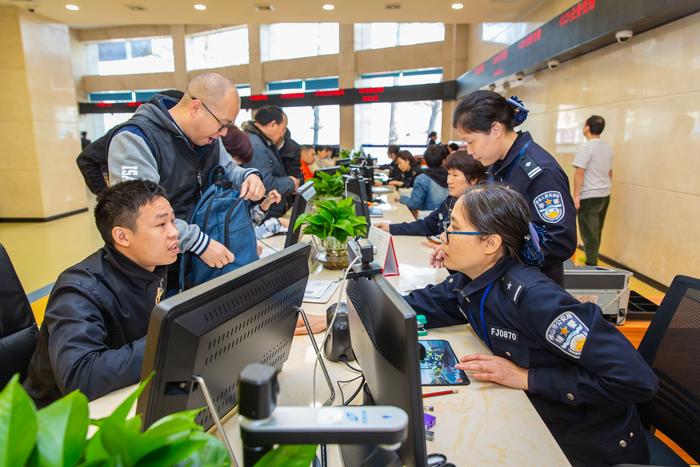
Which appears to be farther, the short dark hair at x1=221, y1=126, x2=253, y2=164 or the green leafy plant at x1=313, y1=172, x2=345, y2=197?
the green leafy plant at x1=313, y1=172, x2=345, y2=197

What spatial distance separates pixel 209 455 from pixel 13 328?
130cm

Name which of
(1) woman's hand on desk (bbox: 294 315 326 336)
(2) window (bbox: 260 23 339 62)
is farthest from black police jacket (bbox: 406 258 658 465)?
(2) window (bbox: 260 23 339 62)

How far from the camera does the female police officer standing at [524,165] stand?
182 centimetres

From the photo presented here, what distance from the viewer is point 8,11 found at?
6.97 meters

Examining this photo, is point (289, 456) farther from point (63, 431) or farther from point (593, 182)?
point (593, 182)

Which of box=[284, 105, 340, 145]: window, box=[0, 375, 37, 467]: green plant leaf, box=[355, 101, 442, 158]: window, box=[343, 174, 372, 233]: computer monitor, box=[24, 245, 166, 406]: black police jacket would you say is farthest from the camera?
box=[284, 105, 340, 145]: window

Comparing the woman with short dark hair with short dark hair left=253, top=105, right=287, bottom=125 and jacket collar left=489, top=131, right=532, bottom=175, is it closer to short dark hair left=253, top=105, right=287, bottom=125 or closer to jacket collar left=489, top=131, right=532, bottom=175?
short dark hair left=253, top=105, right=287, bottom=125

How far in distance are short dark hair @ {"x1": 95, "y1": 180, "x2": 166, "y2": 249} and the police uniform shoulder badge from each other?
1231 millimetres

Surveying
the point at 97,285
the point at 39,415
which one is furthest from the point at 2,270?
the point at 39,415

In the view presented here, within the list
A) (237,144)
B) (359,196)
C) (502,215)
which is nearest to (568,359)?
(502,215)

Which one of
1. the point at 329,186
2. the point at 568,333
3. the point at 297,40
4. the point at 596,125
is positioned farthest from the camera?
the point at 297,40

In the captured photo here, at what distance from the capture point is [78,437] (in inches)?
16.2

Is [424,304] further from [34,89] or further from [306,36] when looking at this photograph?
[306,36]

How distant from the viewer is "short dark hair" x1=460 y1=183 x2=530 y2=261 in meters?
1.38
